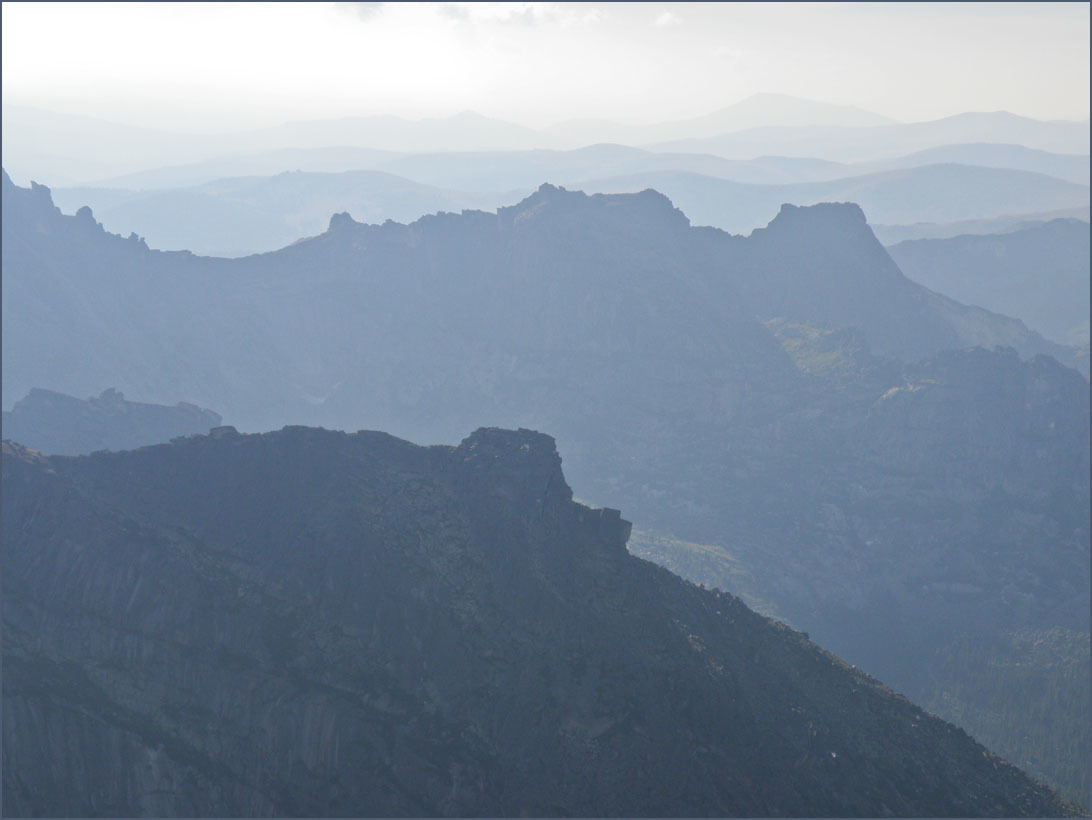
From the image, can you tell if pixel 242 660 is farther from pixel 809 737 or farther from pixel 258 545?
pixel 809 737

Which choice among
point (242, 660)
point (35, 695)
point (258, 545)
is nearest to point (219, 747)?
point (242, 660)

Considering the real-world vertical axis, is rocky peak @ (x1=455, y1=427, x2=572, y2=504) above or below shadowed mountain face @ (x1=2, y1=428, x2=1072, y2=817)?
above

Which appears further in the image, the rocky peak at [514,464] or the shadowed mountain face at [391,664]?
the rocky peak at [514,464]

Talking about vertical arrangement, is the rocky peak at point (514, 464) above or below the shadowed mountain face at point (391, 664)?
above

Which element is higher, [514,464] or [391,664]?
[514,464]

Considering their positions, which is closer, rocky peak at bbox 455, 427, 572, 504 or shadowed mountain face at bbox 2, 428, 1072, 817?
shadowed mountain face at bbox 2, 428, 1072, 817

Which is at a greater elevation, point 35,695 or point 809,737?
point 35,695

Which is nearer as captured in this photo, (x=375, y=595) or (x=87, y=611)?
(x=87, y=611)

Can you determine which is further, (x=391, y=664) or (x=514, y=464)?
(x=514, y=464)
